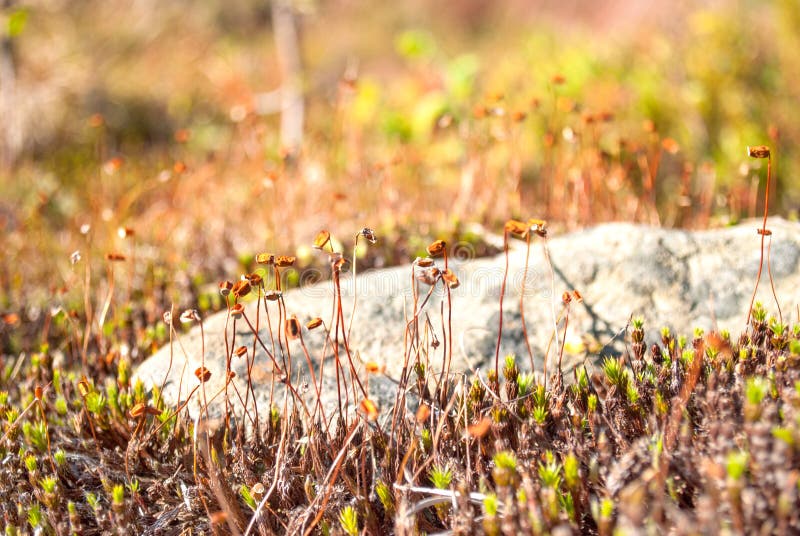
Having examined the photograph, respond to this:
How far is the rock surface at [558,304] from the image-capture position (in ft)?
8.45

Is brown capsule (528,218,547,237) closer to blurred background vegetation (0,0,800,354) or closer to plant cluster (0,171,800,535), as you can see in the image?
plant cluster (0,171,800,535)

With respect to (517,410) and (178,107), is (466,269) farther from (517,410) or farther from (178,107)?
(178,107)

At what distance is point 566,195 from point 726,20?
3135 millimetres

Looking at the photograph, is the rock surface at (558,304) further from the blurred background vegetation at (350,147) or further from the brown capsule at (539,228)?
the blurred background vegetation at (350,147)

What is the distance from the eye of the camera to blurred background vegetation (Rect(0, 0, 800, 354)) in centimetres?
391

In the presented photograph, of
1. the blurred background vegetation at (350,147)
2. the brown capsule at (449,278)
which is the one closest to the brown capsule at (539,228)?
the brown capsule at (449,278)

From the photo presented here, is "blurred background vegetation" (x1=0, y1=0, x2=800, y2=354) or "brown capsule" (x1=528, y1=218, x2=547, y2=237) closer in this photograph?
"brown capsule" (x1=528, y1=218, x2=547, y2=237)

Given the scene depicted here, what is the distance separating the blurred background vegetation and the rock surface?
1.90 feet

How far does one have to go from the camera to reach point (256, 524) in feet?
6.74

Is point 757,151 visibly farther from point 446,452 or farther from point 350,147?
point 350,147

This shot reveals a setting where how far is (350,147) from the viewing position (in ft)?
19.5

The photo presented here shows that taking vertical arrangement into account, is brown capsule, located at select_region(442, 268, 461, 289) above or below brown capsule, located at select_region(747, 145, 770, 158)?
below

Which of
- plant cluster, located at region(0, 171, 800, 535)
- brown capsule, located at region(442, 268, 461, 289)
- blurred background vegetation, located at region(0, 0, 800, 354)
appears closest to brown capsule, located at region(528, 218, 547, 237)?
plant cluster, located at region(0, 171, 800, 535)

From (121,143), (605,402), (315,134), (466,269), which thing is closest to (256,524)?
(605,402)
